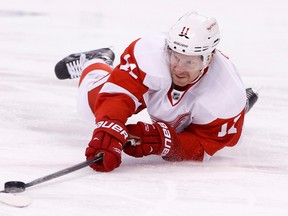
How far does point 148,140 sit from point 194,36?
376 mm

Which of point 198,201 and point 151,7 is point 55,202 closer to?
point 198,201

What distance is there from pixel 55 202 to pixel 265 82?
235 cm

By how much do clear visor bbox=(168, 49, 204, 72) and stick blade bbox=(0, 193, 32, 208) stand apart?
0.70 metres

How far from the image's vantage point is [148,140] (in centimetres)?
253

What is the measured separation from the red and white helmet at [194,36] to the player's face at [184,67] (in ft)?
0.07

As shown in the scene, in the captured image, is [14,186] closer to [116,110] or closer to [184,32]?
[116,110]

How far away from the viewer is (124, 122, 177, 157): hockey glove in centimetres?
253

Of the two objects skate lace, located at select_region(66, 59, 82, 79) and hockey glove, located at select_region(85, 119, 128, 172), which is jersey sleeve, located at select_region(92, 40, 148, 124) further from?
skate lace, located at select_region(66, 59, 82, 79)

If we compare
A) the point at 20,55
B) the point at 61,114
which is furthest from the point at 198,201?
the point at 20,55

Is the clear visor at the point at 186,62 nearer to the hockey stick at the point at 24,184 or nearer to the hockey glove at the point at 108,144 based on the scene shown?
the hockey glove at the point at 108,144

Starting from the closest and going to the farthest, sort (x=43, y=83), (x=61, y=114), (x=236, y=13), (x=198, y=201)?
(x=198, y=201)
(x=61, y=114)
(x=43, y=83)
(x=236, y=13)

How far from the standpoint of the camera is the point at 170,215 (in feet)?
6.87

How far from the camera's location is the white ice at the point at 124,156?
2189 millimetres

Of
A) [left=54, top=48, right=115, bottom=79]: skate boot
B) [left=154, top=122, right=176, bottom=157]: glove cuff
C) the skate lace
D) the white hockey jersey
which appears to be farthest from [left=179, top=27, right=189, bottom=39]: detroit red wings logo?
the skate lace
